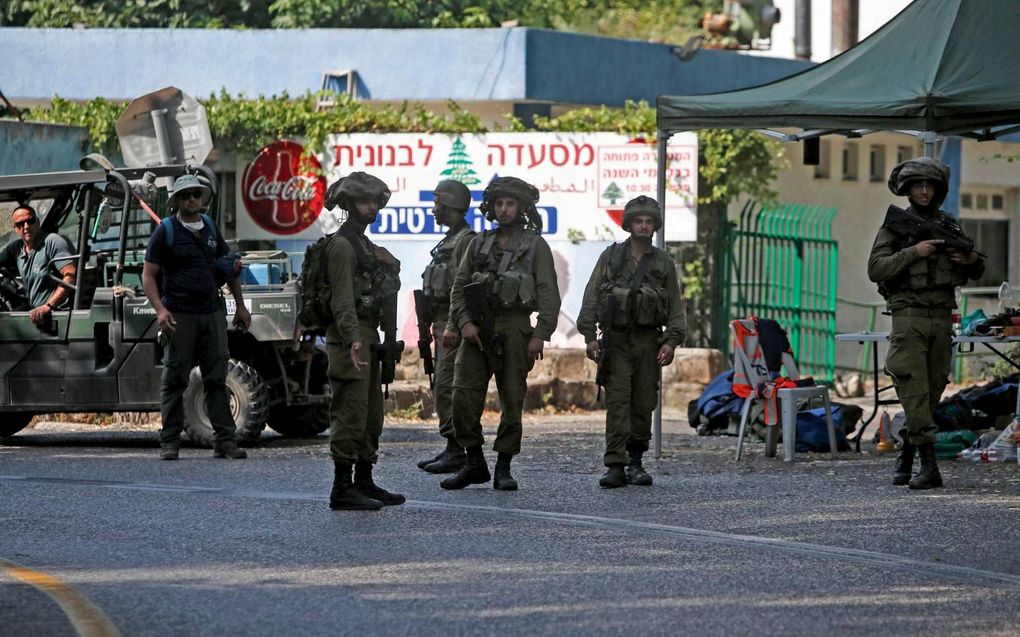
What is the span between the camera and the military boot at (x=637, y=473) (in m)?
11.5

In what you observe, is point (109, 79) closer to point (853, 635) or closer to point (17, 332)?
point (17, 332)

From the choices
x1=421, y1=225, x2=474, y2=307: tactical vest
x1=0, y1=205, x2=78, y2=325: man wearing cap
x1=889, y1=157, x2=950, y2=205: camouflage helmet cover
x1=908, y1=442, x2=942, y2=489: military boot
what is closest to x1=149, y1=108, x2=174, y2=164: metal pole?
x1=0, y1=205, x2=78, y2=325: man wearing cap

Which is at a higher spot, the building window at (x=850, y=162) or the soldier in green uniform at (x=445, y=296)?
the building window at (x=850, y=162)

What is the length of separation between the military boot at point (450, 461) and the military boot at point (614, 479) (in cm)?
120

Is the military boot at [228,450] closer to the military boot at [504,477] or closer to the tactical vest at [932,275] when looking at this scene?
the military boot at [504,477]

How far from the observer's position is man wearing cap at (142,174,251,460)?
12.8 m

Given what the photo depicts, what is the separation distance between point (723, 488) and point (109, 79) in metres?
14.5

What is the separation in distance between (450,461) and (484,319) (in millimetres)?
1606

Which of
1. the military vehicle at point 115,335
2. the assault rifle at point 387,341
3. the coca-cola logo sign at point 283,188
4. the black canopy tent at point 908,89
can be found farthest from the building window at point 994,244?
the assault rifle at point 387,341

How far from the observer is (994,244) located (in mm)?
28547

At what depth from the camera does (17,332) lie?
14211 millimetres

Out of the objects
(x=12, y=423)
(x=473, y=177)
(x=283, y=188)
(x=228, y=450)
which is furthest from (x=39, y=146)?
(x=228, y=450)

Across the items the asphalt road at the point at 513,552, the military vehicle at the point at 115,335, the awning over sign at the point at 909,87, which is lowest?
the asphalt road at the point at 513,552

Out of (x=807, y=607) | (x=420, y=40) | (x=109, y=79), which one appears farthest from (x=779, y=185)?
(x=807, y=607)
